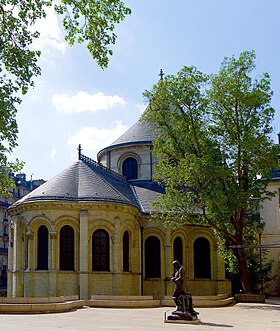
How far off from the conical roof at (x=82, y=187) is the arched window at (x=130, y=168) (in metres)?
3.33

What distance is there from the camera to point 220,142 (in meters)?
Answer: 27.7

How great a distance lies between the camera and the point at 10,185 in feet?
41.2

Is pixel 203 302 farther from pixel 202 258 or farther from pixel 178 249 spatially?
pixel 202 258

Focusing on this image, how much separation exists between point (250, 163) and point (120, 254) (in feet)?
30.6

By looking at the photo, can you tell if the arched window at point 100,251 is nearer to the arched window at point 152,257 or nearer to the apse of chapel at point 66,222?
the apse of chapel at point 66,222

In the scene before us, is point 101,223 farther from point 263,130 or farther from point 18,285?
point 263,130

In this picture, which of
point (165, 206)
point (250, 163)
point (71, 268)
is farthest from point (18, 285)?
point (250, 163)

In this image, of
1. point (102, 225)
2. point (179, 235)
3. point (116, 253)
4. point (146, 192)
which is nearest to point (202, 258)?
point (179, 235)

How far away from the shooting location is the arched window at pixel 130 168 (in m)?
38.6

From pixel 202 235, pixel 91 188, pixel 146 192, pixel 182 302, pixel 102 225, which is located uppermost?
pixel 146 192

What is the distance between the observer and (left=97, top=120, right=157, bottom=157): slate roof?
126 ft

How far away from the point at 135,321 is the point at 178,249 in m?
16.2

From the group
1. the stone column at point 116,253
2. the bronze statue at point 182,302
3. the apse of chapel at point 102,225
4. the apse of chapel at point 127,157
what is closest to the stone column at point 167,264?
the stone column at point 116,253

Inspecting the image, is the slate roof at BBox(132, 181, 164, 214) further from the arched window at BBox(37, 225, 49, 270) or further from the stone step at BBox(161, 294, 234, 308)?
the stone step at BBox(161, 294, 234, 308)
